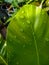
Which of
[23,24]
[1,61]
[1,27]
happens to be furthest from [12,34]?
[1,27]

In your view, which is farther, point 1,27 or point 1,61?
point 1,27

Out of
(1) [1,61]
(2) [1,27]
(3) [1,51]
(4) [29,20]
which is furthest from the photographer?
(2) [1,27]

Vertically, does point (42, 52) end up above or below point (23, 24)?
below

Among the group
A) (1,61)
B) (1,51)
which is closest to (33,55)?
(1,61)

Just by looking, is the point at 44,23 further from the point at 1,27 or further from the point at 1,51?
the point at 1,27

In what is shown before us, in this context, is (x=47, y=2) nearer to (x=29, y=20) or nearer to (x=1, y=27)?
(x=1, y=27)

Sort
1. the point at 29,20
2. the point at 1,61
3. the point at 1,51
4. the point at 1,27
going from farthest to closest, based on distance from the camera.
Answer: the point at 1,27 < the point at 1,51 < the point at 1,61 < the point at 29,20
